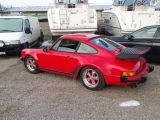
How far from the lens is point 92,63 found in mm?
5695

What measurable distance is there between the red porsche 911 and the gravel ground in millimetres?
306

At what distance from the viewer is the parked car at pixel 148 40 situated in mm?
8180

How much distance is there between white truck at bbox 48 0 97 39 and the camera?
1163cm

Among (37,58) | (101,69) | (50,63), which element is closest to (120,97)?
(101,69)

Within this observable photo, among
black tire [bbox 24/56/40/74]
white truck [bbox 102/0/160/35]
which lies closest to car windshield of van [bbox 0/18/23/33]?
black tire [bbox 24/56/40/74]

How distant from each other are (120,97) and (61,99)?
4.32 feet

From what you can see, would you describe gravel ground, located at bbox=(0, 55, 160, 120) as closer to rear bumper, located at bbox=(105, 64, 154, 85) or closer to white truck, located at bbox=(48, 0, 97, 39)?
rear bumper, located at bbox=(105, 64, 154, 85)

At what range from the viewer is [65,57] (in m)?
6.29

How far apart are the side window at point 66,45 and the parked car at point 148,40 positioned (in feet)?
10.0

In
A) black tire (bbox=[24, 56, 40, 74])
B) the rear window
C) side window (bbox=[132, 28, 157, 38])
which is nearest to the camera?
the rear window

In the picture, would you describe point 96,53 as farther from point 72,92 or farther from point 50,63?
point 50,63

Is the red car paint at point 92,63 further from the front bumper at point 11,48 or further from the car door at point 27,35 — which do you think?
the car door at point 27,35

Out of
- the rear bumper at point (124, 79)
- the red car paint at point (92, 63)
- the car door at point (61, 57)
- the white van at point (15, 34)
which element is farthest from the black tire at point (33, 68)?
the white van at point (15, 34)

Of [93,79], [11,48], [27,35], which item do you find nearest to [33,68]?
[93,79]
